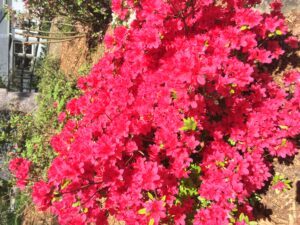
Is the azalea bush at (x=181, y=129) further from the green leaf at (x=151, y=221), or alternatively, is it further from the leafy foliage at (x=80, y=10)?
the leafy foliage at (x=80, y=10)

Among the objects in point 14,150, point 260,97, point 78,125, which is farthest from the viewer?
point 14,150

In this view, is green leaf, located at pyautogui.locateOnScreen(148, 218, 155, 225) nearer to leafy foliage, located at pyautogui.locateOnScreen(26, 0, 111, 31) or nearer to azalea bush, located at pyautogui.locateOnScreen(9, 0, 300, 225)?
azalea bush, located at pyautogui.locateOnScreen(9, 0, 300, 225)

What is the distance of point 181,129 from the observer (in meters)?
2.57

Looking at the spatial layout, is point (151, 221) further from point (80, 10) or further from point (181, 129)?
point (80, 10)

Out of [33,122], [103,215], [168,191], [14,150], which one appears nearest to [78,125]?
[103,215]

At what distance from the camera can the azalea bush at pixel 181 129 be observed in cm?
266

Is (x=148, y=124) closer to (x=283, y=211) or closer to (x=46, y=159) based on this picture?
(x=283, y=211)

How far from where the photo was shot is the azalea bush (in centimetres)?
266

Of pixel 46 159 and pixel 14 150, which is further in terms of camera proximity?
pixel 14 150

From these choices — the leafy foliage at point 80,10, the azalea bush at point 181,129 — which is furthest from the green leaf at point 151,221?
the leafy foliage at point 80,10

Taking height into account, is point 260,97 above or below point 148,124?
above

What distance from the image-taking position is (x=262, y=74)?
3176 mm

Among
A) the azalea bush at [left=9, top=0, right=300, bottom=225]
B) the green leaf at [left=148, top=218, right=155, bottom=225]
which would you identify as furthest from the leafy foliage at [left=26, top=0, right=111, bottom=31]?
the green leaf at [left=148, top=218, right=155, bottom=225]

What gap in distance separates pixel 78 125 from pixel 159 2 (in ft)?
5.38
